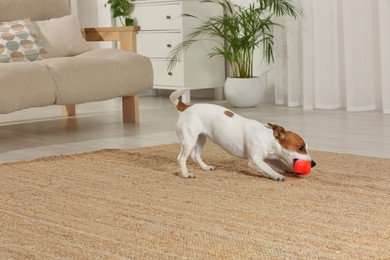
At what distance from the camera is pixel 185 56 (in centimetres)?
549

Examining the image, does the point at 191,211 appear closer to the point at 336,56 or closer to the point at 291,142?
the point at 291,142

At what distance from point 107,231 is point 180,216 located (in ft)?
0.76

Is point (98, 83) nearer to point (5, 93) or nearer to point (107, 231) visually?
point (5, 93)

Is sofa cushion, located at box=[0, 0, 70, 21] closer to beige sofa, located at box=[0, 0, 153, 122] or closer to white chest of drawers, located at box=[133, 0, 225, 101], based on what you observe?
beige sofa, located at box=[0, 0, 153, 122]

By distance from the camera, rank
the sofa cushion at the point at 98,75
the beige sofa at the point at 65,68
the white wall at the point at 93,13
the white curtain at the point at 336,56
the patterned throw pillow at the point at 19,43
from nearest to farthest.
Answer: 1. the beige sofa at the point at 65,68
2. the sofa cushion at the point at 98,75
3. the patterned throw pillow at the point at 19,43
4. the white curtain at the point at 336,56
5. the white wall at the point at 93,13

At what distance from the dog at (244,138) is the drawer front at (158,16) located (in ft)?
9.01

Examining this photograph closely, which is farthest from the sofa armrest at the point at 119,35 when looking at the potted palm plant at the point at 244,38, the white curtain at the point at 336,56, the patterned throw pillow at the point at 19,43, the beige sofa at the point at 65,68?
the white curtain at the point at 336,56

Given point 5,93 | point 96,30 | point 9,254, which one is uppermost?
point 96,30

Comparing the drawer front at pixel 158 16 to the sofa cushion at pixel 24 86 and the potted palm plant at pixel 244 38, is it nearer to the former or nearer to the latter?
the potted palm plant at pixel 244 38

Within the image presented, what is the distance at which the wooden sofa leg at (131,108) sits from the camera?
4492 mm

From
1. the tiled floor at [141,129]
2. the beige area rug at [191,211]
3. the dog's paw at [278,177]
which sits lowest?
the beige area rug at [191,211]

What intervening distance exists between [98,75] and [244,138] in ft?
4.87

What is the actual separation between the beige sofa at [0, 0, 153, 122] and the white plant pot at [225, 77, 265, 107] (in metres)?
0.88

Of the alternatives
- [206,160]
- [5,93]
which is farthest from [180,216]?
[5,93]
